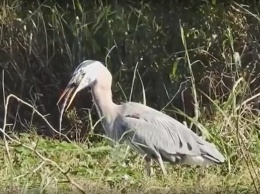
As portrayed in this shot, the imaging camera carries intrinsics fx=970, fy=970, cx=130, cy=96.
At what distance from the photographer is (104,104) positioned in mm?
4621

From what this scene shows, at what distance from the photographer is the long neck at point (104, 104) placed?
4.56m

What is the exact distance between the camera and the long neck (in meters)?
4.56

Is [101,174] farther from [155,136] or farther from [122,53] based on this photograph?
[122,53]

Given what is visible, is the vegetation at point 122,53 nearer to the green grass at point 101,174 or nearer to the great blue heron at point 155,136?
the green grass at point 101,174

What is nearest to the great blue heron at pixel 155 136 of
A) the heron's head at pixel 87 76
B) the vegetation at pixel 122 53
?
the heron's head at pixel 87 76

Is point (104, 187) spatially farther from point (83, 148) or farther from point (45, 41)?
point (45, 41)

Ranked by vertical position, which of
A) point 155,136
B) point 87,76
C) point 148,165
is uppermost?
point 87,76

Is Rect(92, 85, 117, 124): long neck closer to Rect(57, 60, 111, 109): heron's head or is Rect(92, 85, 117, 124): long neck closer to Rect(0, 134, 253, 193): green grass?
Rect(57, 60, 111, 109): heron's head

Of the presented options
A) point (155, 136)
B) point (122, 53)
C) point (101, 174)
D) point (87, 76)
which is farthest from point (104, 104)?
point (122, 53)

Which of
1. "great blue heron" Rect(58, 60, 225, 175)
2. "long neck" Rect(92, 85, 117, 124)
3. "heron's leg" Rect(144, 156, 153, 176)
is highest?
"long neck" Rect(92, 85, 117, 124)

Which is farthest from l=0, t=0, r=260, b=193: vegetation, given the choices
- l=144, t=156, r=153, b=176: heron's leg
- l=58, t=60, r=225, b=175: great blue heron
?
l=144, t=156, r=153, b=176: heron's leg

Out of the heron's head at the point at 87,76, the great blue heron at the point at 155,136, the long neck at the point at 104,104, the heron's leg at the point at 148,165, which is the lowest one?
the heron's leg at the point at 148,165

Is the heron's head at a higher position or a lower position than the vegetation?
higher

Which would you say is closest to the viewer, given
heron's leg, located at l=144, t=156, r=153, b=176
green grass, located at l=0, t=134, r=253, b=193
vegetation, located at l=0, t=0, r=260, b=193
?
green grass, located at l=0, t=134, r=253, b=193
